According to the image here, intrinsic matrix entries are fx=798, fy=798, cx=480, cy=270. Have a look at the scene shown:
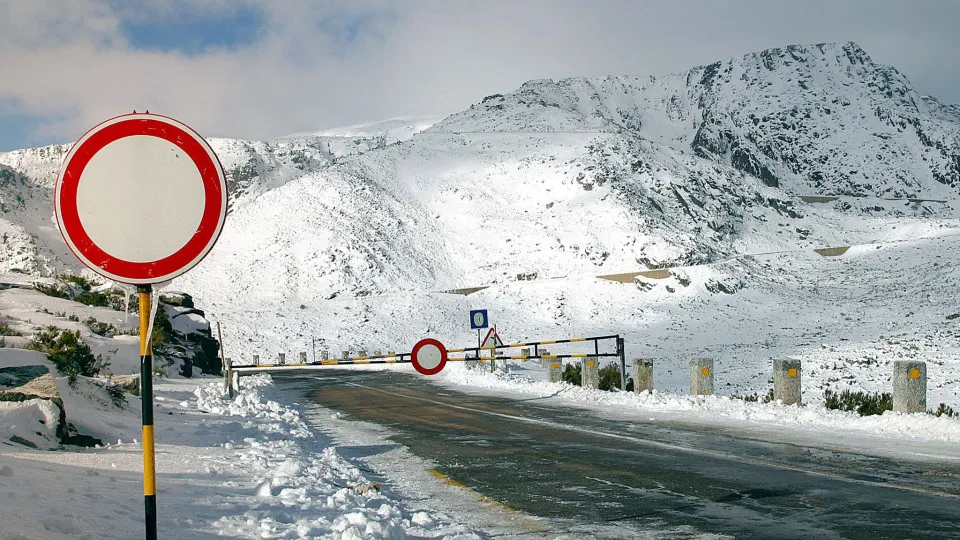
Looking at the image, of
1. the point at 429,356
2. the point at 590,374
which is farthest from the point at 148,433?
the point at 590,374

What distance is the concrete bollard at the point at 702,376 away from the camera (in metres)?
16.6

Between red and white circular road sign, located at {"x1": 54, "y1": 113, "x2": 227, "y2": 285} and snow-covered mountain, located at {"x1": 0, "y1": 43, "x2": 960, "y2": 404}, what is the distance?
74.1 feet

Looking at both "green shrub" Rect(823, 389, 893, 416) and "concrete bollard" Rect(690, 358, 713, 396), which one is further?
"concrete bollard" Rect(690, 358, 713, 396)

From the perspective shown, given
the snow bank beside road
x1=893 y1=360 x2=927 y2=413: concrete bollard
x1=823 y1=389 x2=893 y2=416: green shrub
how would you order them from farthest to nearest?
1. x1=823 y1=389 x2=893 y2=416: green shrub
2. x1=893 y1=360 x2=927 y2=413: concrete bollard
3. the snow bank beside road

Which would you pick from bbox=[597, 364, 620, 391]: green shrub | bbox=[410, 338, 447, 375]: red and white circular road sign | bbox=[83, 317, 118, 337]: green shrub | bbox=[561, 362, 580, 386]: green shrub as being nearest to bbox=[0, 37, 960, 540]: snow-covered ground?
bbox=[83, 317, 118, 337]: green shrub

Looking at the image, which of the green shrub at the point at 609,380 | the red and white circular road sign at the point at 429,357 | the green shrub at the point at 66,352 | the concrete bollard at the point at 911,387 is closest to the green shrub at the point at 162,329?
the green shrub at the point at 66,352

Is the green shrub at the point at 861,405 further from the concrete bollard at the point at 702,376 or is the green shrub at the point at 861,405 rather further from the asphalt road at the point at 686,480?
the asphalt road at the point at 686,480

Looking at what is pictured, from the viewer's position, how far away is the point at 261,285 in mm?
71688

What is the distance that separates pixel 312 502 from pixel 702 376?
1181cm

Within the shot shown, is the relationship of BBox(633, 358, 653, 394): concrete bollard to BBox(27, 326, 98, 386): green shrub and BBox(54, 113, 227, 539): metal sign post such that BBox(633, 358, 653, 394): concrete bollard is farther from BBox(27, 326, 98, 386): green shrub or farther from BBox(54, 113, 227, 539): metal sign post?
BBox(54, 113, 227, 539): metal sign post

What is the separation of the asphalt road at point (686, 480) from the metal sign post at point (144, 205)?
3.95 m

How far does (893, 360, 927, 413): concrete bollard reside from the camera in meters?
12.3

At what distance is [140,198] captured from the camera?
3.49 m

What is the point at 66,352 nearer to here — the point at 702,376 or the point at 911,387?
the point at 702,376
